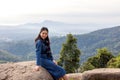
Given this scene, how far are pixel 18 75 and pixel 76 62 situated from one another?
5440cm

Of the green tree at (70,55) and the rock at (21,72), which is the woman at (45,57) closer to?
the rock at (21,72)

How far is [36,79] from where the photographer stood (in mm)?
15945

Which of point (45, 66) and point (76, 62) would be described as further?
point (76, 62)

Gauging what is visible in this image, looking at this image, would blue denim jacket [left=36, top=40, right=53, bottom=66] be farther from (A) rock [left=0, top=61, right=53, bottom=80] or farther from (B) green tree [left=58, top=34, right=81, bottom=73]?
(B) green tree [left=58, top=34, right=81, bottom=73]

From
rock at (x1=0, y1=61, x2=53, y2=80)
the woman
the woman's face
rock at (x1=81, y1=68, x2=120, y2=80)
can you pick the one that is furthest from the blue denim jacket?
rock at (x1=81, y1=68, x2=120, y2=80)

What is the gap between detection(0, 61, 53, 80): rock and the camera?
52.7 ft

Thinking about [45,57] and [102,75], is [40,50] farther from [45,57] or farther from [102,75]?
[102,75]

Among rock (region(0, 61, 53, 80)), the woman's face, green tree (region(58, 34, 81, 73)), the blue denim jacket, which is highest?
the woman's face

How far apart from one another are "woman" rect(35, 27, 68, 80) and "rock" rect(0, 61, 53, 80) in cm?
28

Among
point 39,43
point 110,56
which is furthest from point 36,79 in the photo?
point 110,56

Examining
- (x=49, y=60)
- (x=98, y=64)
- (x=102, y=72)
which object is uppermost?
(x=49, y=60)

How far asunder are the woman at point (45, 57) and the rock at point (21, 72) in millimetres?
281

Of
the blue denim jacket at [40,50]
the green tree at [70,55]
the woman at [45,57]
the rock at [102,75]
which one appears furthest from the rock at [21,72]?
the green tree at [70,55]

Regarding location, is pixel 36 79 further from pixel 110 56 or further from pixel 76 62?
pixel 110 56
